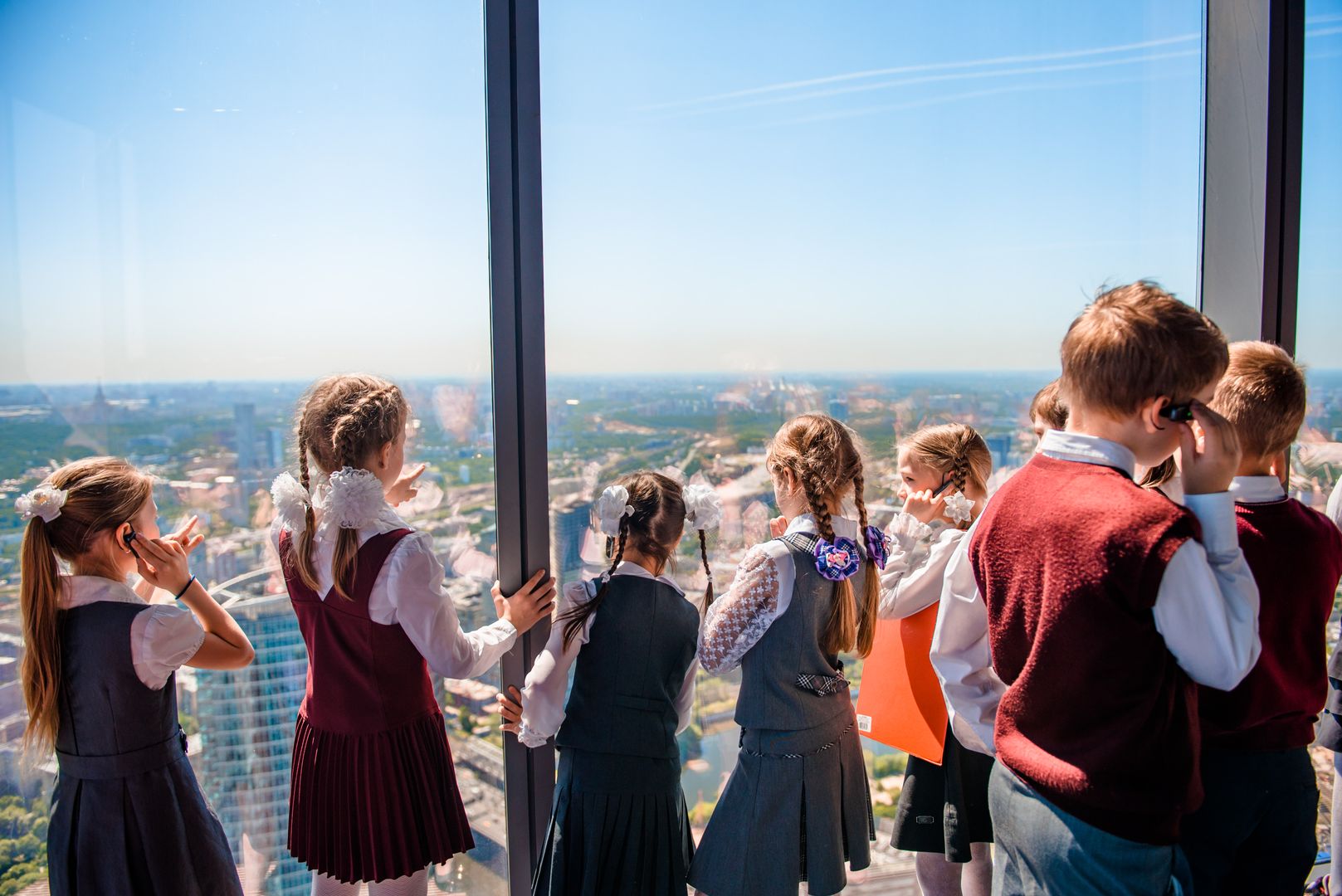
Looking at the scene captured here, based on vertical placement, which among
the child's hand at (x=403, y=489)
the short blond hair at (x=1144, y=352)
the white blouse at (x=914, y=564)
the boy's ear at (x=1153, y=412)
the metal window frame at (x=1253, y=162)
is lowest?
the white blouse at (x=914, y=564)

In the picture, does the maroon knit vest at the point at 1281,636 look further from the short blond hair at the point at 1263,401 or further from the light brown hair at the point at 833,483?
the light brown hair at the point at 833,483

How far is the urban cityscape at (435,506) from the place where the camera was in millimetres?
1631

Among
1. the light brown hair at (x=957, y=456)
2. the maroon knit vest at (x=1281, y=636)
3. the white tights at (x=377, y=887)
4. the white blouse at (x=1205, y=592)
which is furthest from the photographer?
the light brown hair at (x=957, y=456)

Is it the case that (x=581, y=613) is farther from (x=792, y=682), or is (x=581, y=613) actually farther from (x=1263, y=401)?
(x=1263, y=401)

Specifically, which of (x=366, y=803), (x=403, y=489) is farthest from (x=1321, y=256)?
(x=366, y=803)

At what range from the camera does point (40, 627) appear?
1.41 metres

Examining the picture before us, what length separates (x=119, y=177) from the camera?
5.47ft

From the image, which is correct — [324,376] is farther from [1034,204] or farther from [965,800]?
[1034,204]

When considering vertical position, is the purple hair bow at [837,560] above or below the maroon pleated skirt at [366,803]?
above

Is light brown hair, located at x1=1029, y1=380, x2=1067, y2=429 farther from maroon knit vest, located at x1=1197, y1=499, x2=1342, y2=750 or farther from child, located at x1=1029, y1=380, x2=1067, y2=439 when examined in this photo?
maroon knit vest, located at x1=1197, y1=499, x2=1342, y2=750

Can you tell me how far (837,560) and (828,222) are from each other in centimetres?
94

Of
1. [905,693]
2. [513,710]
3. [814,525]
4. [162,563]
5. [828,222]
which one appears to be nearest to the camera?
[162,563]

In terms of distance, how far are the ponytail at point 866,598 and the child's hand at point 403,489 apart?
0.89m

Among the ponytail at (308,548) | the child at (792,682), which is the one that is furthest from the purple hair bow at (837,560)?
the ponytail at (308,548)
